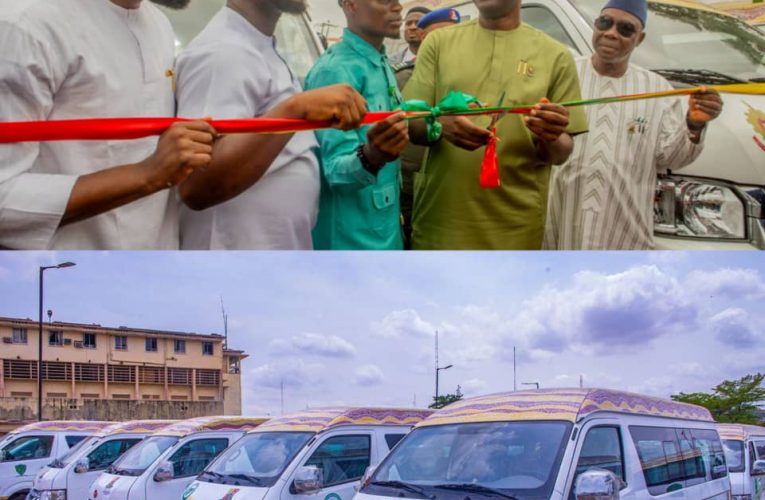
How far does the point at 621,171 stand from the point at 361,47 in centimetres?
102

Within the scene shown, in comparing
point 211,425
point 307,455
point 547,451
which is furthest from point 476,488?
point 211,425

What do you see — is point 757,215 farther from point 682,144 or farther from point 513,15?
point 513,15

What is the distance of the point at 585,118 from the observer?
3531 mm

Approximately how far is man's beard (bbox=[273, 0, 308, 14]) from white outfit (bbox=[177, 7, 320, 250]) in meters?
0.11

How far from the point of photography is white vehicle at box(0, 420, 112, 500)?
4117mm

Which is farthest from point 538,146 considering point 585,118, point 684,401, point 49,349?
point 49,349

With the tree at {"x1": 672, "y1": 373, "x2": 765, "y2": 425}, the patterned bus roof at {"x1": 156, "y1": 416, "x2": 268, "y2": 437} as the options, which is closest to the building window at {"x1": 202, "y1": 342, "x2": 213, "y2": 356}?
the patterned bus roof at {"x1": 156, "y1": 416, "x2": 268, "y2": 437}

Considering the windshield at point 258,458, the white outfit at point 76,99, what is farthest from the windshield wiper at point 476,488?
the white outfit at point 76,99

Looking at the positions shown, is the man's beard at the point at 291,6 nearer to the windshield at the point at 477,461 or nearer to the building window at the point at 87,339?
the building window at the point at 87,339

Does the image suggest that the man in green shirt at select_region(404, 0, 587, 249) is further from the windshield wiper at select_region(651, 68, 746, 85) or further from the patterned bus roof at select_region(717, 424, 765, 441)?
the patterned bus roof at select_region(717, 424, 765, 441)

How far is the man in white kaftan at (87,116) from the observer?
3242 millimetres

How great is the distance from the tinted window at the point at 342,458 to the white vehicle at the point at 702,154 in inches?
59.5

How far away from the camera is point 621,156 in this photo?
362cm

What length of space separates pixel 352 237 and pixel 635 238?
3.28 feet
